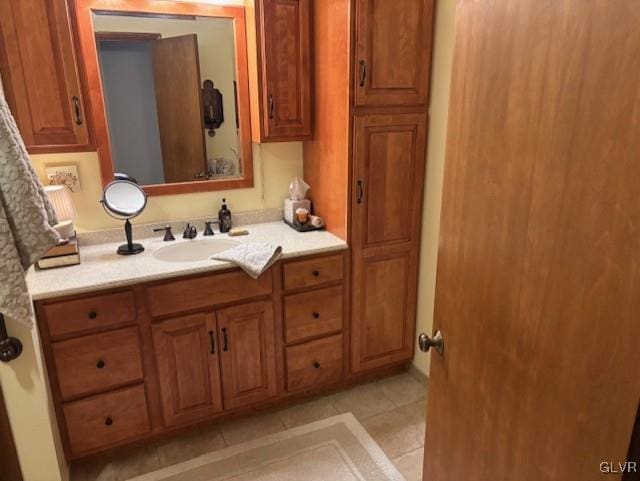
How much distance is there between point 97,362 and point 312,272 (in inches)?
39.1

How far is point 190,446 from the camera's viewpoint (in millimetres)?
2121

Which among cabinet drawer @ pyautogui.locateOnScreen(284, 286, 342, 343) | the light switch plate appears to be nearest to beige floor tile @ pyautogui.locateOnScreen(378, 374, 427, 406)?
cabinet drawer @ pyautogui.locateOnScreen(284, 286, 342, 343)

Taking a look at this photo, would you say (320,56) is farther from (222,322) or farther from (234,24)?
(222,322)

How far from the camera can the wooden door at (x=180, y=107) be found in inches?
85.5

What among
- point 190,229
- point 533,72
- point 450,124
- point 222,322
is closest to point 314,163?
point 190,229

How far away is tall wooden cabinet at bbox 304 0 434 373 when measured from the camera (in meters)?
2.03

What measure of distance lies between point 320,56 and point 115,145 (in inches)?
42.0

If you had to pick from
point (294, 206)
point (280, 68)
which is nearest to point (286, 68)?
point (280, 68)

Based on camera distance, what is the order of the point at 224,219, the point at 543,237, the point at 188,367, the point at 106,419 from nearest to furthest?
the point at 543,237, the point at 106,419, the point at 188,367, the point at 224,219

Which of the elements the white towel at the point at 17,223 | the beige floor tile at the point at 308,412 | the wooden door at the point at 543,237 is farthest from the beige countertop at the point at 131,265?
the wooden door at the point at 543,237

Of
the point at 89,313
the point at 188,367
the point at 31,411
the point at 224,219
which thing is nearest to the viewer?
the point at 31,411

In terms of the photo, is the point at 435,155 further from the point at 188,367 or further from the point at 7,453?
the point at 7,453

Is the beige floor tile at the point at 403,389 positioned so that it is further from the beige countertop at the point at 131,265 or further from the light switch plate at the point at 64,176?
the light switch plate at the point at 64,176

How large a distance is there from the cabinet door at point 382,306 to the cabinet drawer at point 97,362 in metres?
1.06
